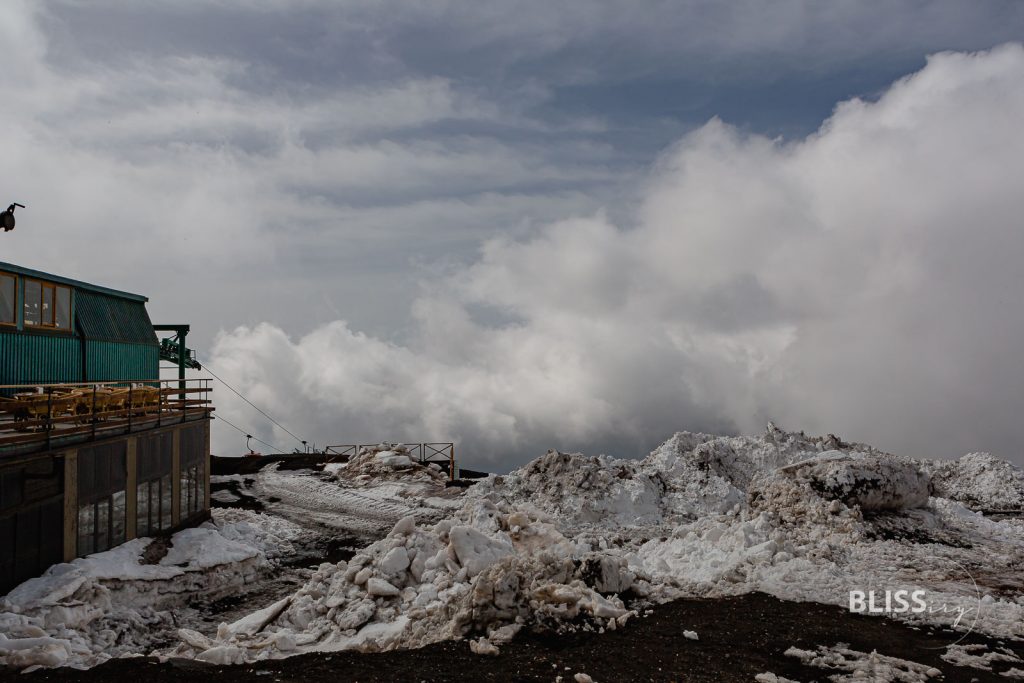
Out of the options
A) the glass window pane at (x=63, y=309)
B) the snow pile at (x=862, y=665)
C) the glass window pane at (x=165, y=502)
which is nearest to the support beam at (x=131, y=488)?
the glass window pane at (x=165, y=502)

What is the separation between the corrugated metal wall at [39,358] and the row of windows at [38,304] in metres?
0.48

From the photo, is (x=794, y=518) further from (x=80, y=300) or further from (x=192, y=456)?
(x=80, y=300)

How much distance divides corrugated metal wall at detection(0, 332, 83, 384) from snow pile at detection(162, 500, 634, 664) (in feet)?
45.4

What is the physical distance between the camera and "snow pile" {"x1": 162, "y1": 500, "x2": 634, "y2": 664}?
13.4m

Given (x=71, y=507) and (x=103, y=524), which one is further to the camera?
(x=103, y=524)

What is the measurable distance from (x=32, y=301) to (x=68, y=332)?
207 cm

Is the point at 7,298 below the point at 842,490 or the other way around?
the other way around

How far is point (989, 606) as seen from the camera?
49.1 feet

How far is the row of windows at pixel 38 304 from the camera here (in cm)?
2314

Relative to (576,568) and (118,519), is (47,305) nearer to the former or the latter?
(118,519)

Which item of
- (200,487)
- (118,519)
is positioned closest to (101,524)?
(118,519)

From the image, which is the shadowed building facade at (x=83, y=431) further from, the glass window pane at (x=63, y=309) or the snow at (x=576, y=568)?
the snow at (x=576, y=568)

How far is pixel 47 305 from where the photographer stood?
25172mm

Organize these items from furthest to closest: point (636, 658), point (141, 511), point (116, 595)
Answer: point (141, 511), point (116, 595), point (636, 658)
